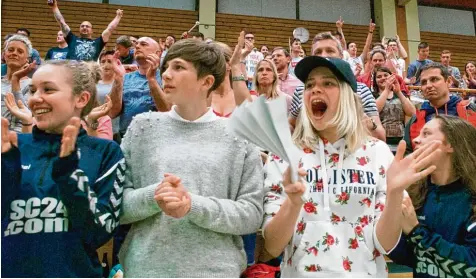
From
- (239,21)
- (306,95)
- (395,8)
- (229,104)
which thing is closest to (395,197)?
(306,95)

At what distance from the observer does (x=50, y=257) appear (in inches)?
45.5

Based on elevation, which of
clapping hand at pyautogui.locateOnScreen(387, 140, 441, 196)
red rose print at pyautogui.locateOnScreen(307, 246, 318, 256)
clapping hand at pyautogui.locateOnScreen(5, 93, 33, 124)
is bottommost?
red rose print at pyautogui.locateOnScreen(307, 246, 318, 256)

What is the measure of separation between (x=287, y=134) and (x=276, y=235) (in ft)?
1.29

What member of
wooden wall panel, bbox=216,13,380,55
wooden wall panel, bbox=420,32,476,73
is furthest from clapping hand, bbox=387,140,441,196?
wooden wall panel, bbox=420,32,476,73

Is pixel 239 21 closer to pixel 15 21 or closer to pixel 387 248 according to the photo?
pixel 15 21

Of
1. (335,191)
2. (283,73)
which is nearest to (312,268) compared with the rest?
(335,191)

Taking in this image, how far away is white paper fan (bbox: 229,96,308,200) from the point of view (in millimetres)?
1023

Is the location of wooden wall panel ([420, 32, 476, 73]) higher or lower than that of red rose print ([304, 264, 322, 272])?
higher

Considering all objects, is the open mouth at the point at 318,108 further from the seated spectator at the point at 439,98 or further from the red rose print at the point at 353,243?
the seated spectator at the point at 439,98

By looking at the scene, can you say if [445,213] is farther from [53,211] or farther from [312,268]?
[53,211]

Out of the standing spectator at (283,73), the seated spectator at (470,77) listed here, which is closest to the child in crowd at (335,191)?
the standing spectator at (283,73)

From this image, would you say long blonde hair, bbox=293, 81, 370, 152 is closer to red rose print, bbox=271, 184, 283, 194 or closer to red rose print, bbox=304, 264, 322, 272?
red rose print, bbox=271, 184, 283, 194

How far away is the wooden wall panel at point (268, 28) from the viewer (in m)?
8.52

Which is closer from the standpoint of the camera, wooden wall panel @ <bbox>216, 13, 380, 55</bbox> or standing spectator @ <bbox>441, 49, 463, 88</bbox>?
standing spectator @ <bbox>441, 49, 463, 88</bbox>
